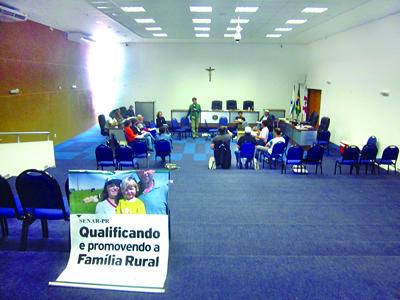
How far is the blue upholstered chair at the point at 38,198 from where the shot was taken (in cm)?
373

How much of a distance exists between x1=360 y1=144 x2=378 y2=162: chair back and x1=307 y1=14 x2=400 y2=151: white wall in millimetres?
933

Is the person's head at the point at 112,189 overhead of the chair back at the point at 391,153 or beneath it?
overhead

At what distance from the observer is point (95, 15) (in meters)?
9.98

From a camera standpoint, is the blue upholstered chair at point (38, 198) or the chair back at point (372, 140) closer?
the blue upholstered chair at point (38, 198)

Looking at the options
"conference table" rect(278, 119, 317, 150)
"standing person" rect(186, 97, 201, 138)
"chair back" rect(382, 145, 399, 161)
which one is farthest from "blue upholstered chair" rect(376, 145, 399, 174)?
"standing person" rect(186, 97, 201, 138)

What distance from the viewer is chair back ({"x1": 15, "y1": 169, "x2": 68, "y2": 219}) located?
12.2 feet

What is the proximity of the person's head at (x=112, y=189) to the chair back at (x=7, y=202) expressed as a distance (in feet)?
4.72

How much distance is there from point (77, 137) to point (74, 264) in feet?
40.0

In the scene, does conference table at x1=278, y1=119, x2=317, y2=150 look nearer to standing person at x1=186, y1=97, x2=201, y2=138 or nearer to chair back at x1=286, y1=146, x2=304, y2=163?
chair back at x1=286, y1=146, x2=304, y2=163

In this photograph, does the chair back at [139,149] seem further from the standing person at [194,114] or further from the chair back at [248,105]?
the chair back at [248,105]

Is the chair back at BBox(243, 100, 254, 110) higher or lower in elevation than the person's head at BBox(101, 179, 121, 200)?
higher

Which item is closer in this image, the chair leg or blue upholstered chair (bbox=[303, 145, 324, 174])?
the chair leg

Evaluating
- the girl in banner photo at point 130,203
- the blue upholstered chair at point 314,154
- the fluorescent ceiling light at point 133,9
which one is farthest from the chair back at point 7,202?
the blue upholstered chair at point 314,154

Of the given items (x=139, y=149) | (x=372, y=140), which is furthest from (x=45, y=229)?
(x=372, y=140)
